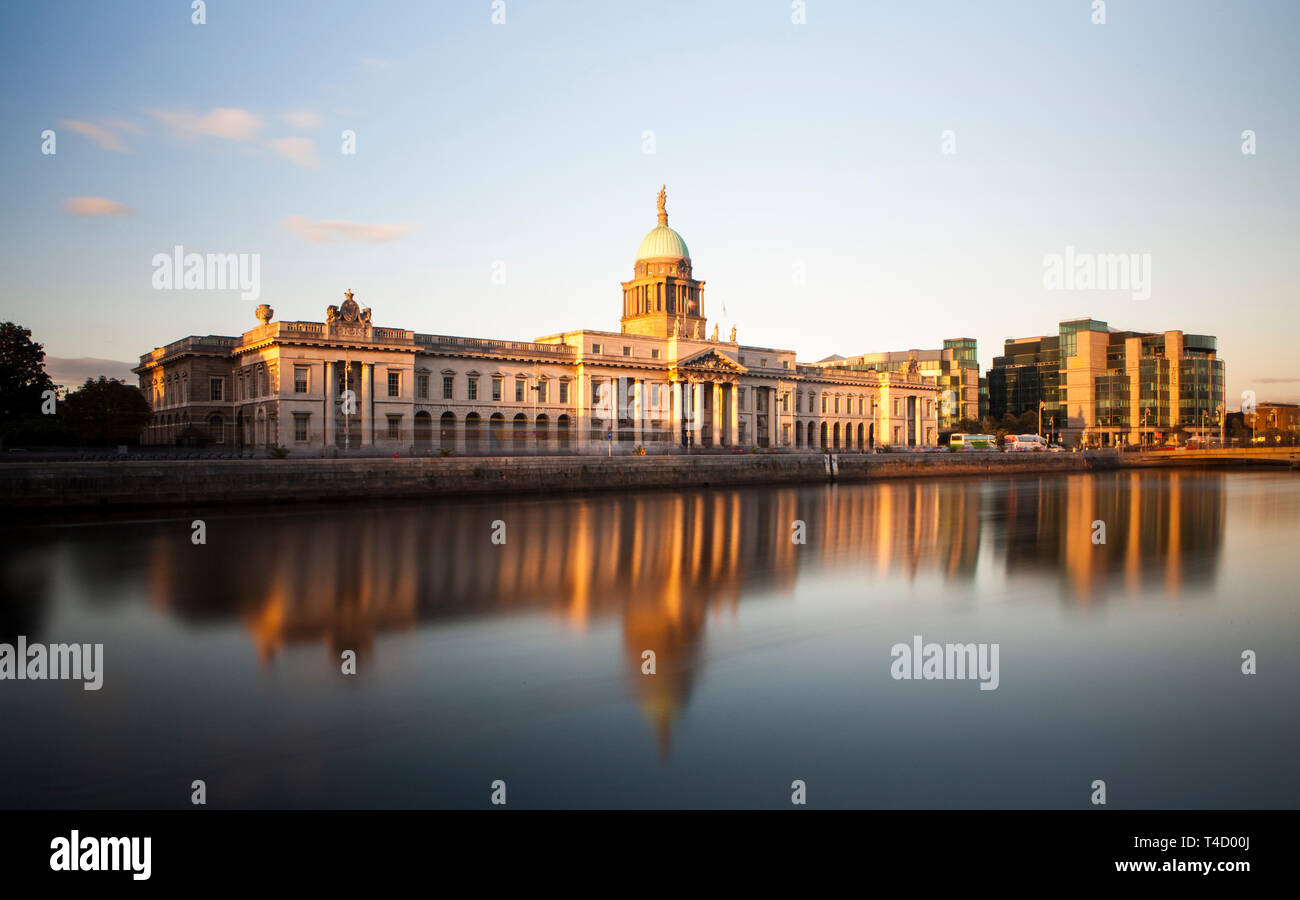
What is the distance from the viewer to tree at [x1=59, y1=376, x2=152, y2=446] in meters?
43.6

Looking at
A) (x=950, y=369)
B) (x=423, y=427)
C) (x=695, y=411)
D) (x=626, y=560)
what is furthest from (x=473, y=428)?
(x=950, y=369)

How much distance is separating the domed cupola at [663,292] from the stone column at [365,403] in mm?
32868

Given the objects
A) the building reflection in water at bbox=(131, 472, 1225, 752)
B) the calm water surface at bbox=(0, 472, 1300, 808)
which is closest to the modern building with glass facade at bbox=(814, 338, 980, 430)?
the building reflection in water at bbox=(131, 472, 1225, 752)

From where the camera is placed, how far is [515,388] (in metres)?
68.1

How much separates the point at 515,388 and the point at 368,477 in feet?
98.1

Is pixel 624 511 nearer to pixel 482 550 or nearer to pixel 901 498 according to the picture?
pixel 482 550

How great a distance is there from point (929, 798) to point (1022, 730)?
2.33 meters

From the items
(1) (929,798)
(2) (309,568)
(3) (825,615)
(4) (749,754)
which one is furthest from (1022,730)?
(2) (309,568)

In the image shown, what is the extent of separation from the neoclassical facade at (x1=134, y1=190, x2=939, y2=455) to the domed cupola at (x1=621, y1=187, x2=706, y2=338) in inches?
5.6

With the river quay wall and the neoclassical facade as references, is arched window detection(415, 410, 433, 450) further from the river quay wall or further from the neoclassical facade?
the river quay wall

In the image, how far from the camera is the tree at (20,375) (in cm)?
4719

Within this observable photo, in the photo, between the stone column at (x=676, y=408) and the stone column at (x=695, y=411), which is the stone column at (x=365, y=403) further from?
the stone column at (x=695, y=411)

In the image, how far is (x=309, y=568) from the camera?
18953 millimetres
